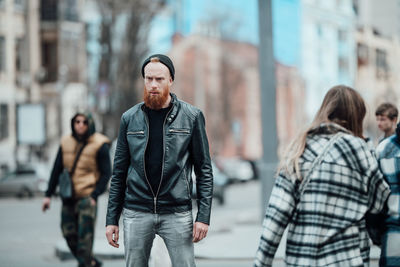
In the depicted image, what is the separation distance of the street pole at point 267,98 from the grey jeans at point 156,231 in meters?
9.16

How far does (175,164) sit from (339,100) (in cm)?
111

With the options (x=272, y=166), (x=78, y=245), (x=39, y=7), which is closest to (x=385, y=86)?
(x=39, y=7)

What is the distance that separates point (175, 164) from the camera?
447cm

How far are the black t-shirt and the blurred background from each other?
9.23 m

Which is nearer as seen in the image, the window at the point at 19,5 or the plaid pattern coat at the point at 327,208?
the plaid pattern coat at the point at 327,208

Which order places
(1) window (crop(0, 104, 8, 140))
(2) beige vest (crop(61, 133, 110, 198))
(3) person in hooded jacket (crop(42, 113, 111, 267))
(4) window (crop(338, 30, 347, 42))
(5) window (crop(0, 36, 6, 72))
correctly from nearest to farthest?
(3) person in hooded jacket (crop(42, 113, 111, 267)), (2) beige vest (crop(61, 133, 110, 198)), (1) window (crop(0, 104, 8, 140)), (5) window (crop(0, 36, 6, 72)), (4) window (crop(338, 30, 347, 42))

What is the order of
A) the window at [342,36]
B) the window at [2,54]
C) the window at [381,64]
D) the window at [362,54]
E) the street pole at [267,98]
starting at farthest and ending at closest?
the window at [381,64] → the window at [362,54] → the window at [342,36] → the window at [2,54] → the street pole at [267,98]

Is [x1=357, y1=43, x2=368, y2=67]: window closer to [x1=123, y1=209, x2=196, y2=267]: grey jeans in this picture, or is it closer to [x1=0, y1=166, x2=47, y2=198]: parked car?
[x1=0, y1=166, x2=47, y2=198]: parked car

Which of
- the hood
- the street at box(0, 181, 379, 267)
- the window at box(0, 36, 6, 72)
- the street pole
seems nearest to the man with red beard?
the street at box(0, 181, 379, 267)

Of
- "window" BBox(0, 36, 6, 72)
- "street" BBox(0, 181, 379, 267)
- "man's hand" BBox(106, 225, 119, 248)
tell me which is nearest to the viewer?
"man's hand" BBox(106, 225, 119, 248)

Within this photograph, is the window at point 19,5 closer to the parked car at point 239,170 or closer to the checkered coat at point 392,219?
the parked car at point 239,170

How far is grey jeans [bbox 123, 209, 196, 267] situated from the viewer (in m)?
4.49

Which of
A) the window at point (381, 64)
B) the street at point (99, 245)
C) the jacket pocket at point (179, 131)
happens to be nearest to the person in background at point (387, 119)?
the street at point (99, 245)

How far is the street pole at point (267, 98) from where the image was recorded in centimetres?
1367
